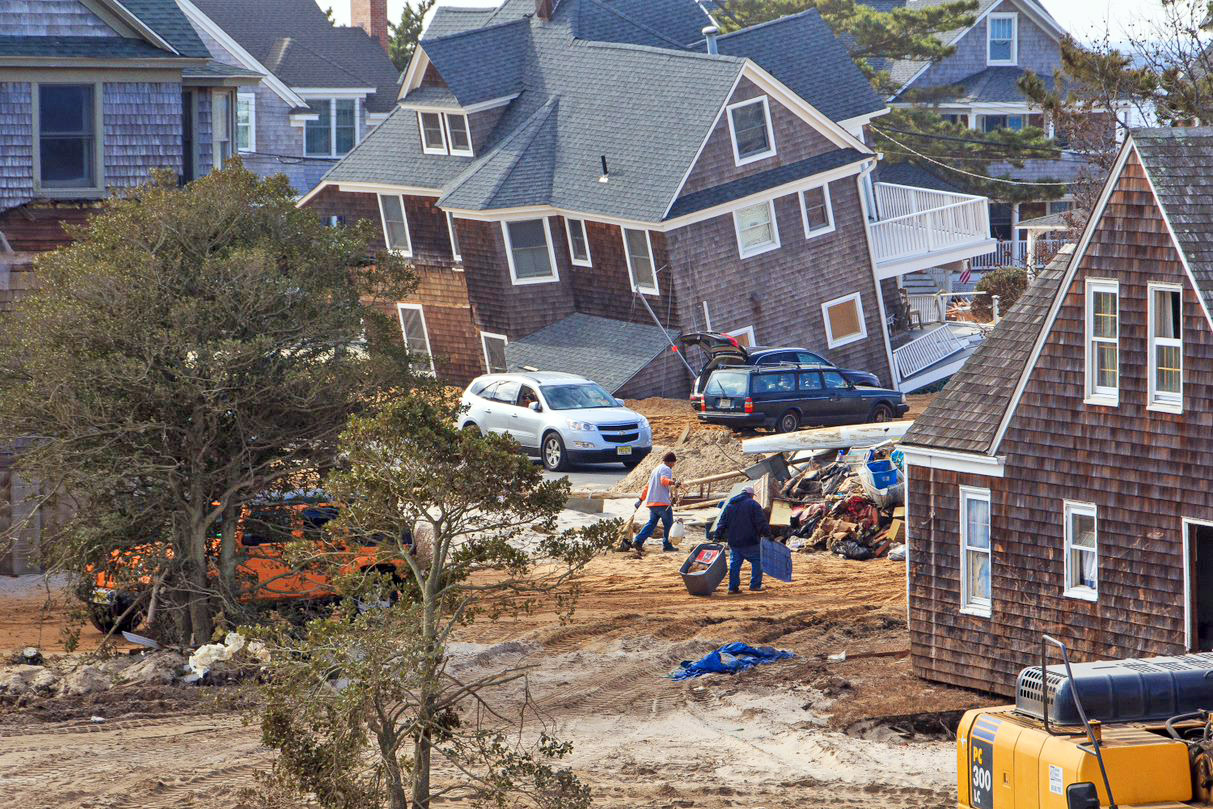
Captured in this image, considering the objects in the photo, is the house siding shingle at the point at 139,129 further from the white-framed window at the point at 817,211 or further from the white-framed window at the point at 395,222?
the white-framed window at the point at 817,211


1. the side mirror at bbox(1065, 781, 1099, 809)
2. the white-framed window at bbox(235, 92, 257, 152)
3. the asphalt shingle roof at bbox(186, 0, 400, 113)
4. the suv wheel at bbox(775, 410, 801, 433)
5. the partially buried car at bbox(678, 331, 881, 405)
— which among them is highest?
the asphalt shingle roof at bbox(186, 0, 400, 113)

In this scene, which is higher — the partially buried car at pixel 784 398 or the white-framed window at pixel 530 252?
the white-framed window at pixel 530 252

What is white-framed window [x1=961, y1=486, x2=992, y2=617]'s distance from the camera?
19.4 m

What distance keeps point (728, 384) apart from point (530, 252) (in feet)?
28.4

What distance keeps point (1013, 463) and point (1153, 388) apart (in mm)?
1851

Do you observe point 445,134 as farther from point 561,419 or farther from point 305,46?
point 305,46

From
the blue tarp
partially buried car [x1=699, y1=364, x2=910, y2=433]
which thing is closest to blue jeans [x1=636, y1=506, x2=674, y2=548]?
the blue tarp

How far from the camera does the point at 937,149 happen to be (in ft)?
200

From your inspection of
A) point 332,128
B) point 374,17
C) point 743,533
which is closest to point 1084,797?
point 743,533

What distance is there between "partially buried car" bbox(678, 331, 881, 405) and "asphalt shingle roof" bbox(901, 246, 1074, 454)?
16.3 meters

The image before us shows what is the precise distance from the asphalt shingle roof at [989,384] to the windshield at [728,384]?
15273 millimetres

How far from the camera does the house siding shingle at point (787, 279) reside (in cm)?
Result: 4016

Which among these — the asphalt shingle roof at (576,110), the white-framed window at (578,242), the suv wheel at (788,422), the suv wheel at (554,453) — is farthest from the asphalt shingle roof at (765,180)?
the suv wheel at (554,453)

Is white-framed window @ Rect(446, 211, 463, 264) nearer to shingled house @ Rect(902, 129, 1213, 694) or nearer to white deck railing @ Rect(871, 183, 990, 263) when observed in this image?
white deck railing @ Rect(871, 183, 990, 263)
